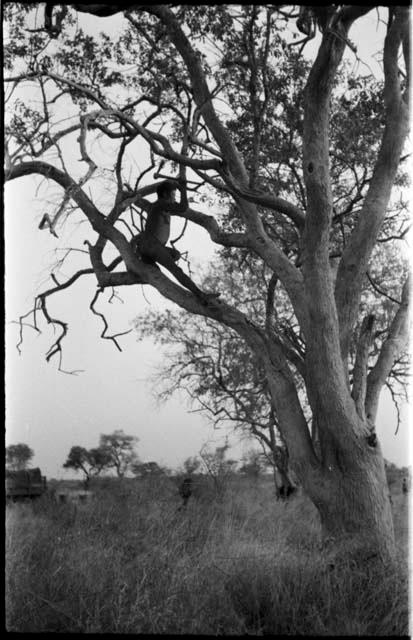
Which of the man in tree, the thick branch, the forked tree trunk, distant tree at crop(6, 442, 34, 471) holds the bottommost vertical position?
the forked tree trunk

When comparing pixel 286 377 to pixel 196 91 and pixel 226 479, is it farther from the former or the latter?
pixel 226 479

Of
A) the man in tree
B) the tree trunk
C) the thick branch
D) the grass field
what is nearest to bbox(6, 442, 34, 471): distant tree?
the grass field

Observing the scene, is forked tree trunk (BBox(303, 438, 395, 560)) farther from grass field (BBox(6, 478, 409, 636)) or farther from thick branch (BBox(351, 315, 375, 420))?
thick branch (BBox(351, 315, 375, 420))

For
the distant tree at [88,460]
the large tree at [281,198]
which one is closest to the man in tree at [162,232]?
the large tree at [281,198]

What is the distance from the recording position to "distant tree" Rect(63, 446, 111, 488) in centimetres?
1379

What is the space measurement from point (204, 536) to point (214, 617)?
103 inches

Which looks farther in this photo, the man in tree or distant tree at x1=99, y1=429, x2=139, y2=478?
distant tree at x1=99, y1=429, x2=139, y2=478

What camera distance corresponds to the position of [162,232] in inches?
293

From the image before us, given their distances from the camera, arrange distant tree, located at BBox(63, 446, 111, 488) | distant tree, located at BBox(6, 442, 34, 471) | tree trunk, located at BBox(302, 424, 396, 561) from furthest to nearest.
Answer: distant tree, located at BBox(63, 446, 111, 488) → distant tree, located at BBox(6, 442, 34, 471) → tree trunk, located at BBox(302, 424, 396, 561)

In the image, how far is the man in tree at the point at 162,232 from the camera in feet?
24.2

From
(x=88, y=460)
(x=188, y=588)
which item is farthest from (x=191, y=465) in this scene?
(x=188, y=588)

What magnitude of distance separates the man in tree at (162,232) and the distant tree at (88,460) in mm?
6019

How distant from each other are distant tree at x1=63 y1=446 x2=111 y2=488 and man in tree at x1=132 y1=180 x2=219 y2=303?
237 inches

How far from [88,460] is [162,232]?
9.28m
